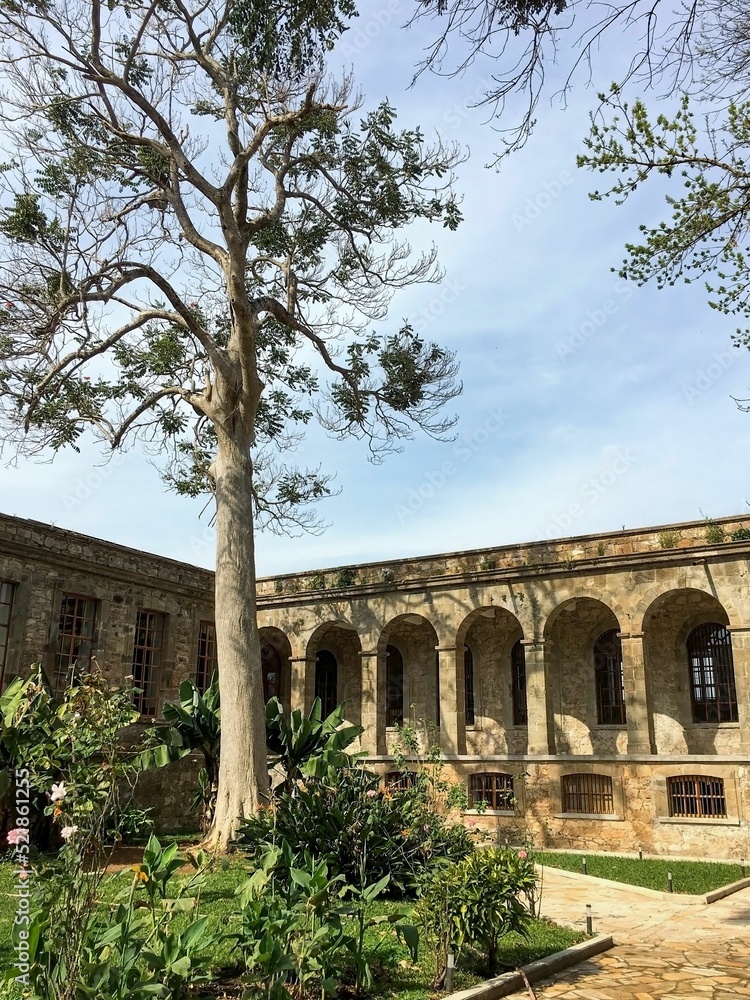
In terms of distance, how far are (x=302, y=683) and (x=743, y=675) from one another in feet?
36.3

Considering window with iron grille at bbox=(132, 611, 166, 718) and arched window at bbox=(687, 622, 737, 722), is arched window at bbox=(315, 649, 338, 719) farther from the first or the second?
arched window at bbox=(687, 622, 737, 722)

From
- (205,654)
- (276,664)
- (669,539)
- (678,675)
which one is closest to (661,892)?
(678,675)

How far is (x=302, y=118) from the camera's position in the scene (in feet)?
45.2

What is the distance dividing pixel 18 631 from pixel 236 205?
929 centimetres

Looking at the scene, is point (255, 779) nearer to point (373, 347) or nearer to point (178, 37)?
point (373, 347)

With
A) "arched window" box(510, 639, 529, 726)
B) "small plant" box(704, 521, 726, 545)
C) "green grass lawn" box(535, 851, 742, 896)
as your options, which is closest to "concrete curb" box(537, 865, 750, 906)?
"green grass lawn" box(535, 851, 742, 896)

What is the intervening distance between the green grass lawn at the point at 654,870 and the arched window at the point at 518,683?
4.98 m

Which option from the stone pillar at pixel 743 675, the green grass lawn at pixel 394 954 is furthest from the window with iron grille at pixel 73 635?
the stone pillar at pixel 743 675

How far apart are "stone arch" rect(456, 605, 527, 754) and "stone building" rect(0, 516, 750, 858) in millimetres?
37

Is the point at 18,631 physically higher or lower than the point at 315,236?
lower

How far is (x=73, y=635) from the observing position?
58.6 ft

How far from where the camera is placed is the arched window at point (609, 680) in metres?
20.0

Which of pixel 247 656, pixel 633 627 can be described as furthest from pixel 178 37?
pixel 633 627

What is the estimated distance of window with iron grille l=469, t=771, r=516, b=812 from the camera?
61.9 feet
